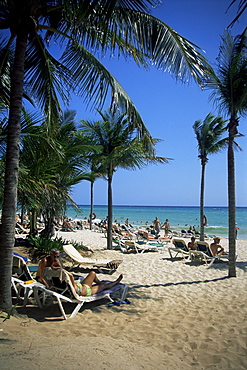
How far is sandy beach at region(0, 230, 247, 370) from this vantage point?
2.88m

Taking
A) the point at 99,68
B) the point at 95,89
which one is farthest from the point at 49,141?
the point at 99,68

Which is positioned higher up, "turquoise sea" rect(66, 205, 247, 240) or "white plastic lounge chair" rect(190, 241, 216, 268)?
"white plastic lounge chair" rect(190, 241, 216, 268)

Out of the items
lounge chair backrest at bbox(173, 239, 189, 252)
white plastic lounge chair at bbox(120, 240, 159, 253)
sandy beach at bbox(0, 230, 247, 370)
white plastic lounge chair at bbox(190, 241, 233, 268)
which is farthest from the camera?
white plastic lounge chair at bbox(120, 240, 159, 253)

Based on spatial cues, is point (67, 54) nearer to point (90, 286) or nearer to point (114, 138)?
point (90, 286)

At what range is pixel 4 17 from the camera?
4504 millimetres

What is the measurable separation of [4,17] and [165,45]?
2.60m

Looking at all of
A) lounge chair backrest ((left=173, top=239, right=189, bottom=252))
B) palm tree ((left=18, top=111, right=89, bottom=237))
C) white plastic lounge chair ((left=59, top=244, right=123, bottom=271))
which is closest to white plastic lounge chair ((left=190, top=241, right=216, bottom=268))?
lounge chair backrest ((left=173, top=239, right=189, bottom=252))

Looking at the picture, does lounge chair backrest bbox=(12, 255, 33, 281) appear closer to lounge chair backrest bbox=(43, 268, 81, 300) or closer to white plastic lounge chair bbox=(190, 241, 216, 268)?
lounge chair backrest bbox=(43, 268, 81, 300)

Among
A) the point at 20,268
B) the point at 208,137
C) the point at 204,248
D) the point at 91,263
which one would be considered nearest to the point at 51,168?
the point at 91,263

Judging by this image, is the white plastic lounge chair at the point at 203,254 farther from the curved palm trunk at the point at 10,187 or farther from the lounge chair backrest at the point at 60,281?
the curved palm trunk at the point at 10,187

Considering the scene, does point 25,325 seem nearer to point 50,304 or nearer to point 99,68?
point 50,304

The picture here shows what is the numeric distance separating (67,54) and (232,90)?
4.45m

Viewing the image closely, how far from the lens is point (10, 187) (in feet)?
13.7

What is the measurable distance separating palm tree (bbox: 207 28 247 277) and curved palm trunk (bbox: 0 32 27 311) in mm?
4840
